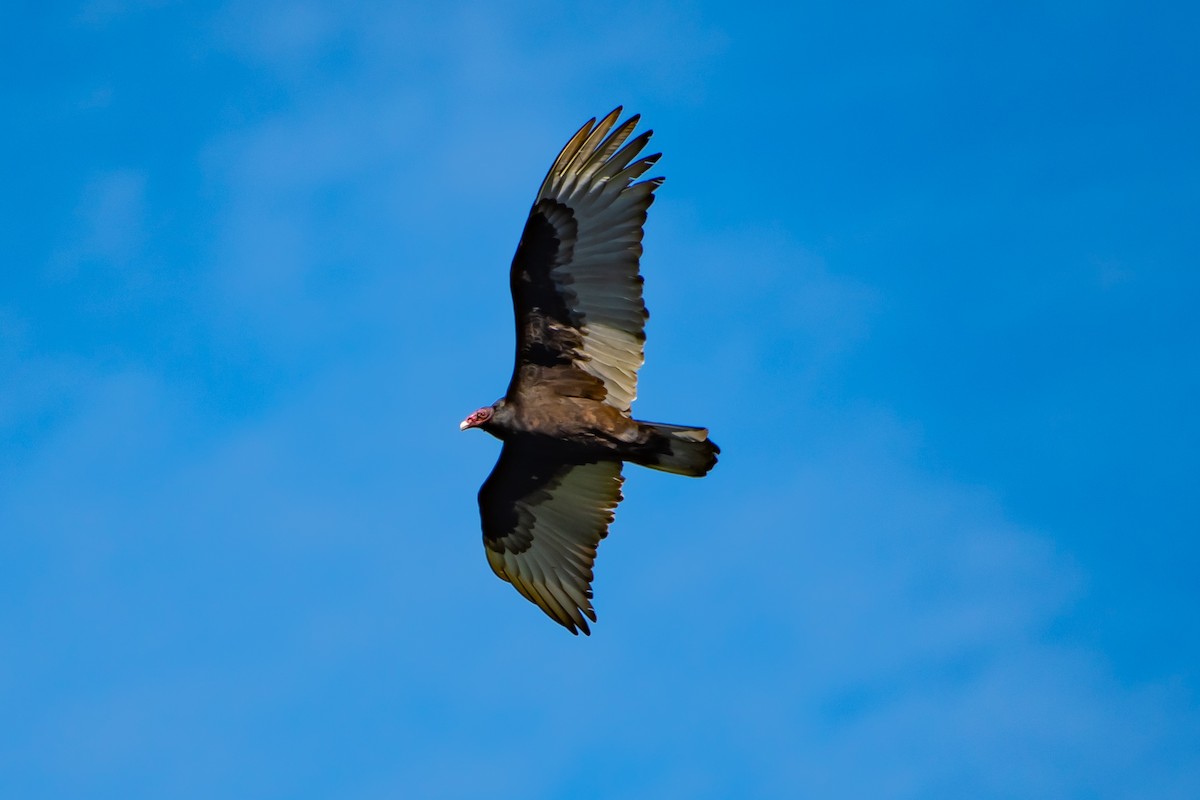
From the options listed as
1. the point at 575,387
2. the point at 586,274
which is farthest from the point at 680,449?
the point at 586,274

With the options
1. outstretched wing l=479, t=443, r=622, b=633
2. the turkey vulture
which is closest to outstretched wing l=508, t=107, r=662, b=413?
the turkey vulture

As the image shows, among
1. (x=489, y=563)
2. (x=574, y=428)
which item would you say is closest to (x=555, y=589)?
(x=489, y=563)

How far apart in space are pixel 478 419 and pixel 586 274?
66.7 inches

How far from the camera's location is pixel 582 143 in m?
11.8

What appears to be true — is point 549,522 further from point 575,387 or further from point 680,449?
point 680,449

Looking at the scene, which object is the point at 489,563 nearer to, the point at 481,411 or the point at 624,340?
the point at 481,411

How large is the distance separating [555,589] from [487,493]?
1053mm

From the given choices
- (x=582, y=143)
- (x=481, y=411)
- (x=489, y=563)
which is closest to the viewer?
(x=582, y=143)

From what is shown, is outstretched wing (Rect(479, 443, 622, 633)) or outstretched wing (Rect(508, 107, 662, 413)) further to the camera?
outstretched wing (Rect(479, 443, 622, 633))

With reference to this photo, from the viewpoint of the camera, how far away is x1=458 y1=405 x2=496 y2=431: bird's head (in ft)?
42.1

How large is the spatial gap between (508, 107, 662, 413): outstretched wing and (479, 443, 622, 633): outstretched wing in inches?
30.1

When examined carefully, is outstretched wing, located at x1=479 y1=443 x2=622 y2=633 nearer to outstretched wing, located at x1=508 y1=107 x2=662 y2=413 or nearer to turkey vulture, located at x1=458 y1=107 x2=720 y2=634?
turkey vulture, located at x1=458 y1=107 x2=720 y2=634

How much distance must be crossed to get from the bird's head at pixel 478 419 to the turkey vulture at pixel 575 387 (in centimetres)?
1

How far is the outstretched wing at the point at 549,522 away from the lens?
13.1m
